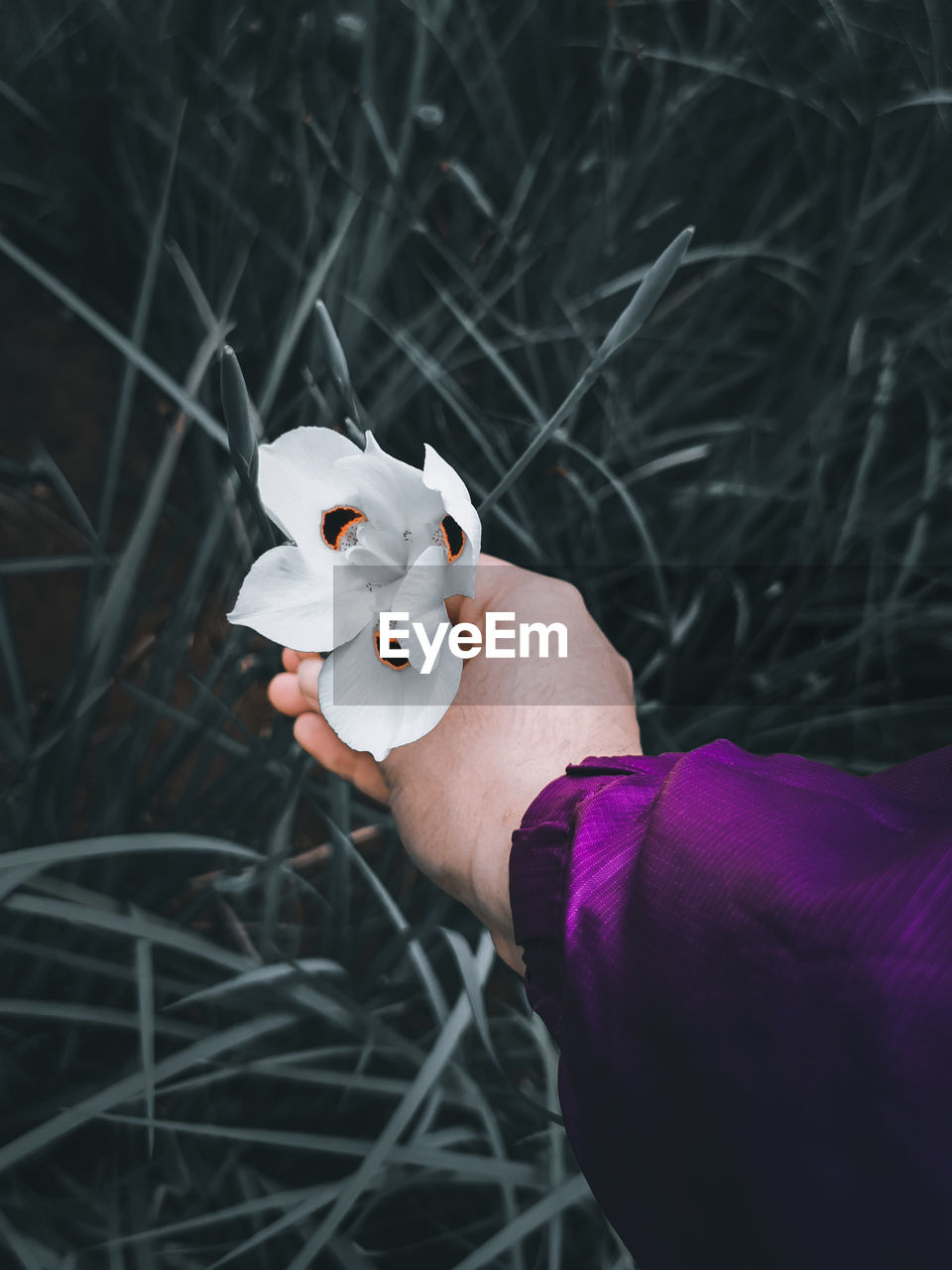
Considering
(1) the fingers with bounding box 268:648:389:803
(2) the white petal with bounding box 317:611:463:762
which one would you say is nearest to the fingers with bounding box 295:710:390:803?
(1) the fingers with bounding box 268:648:389:803

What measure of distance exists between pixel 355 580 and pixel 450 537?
6 centimetres

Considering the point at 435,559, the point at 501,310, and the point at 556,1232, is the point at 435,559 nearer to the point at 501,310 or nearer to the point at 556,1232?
the point at 556,1232

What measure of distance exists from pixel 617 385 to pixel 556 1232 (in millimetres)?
788

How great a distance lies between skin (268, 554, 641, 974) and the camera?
21.1 inches

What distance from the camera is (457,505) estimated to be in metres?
0.41

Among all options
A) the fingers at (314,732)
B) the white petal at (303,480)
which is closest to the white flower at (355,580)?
the white petal at (303,480)

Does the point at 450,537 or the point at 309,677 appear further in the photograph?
the point at 309,677

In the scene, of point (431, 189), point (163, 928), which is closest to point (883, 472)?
point (431, 189)

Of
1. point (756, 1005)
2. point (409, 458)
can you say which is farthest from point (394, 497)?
point (409, 458)

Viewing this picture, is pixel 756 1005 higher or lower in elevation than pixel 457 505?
lower

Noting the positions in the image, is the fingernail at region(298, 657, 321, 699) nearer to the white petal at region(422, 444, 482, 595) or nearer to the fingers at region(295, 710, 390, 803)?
the fingers at region(295, 710, 390, 803)

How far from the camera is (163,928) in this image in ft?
1.93

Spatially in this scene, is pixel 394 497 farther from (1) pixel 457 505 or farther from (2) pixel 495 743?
(2) pixel 495 743

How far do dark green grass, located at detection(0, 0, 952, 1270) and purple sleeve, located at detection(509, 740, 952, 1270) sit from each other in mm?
199
